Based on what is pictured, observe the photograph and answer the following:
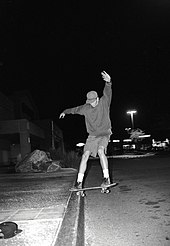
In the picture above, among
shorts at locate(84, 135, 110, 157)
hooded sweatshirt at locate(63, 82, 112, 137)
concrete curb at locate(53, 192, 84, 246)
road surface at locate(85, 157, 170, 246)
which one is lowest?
road surface at locate(85, 157, 170, 246)

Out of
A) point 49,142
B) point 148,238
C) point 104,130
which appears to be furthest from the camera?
point 49,142

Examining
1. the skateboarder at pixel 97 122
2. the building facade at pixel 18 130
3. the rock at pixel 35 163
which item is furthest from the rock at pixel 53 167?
the skateboarder at pixel 97 122

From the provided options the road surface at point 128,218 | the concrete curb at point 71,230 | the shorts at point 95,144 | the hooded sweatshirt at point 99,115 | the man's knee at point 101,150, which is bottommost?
the road surface at point 128,218

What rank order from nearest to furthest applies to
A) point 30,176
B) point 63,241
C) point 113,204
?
point 63,241 → point 113,204 → point 30,176

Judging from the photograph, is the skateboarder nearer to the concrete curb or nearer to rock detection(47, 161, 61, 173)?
the concrete curb

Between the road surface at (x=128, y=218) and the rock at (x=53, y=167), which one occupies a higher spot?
the rock at (x=53, y=167)

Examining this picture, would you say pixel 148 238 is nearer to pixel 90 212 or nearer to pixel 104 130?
pixel 90 212

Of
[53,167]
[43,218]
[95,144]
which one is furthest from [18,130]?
[43,218]

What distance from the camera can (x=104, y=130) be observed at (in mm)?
5574

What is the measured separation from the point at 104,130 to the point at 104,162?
2.11ft

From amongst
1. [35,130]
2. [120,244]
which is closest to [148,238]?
[120,244]

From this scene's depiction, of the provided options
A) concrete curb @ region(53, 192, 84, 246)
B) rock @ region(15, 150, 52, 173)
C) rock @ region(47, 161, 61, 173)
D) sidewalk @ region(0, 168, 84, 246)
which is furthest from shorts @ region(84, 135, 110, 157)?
rock @ region(15, 150, 52, 173)

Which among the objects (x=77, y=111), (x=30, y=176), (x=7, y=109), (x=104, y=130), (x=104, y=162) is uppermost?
(x=7, y=109)

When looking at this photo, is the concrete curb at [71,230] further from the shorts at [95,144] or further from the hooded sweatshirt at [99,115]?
the hooded sweatshirt at [99,115]
